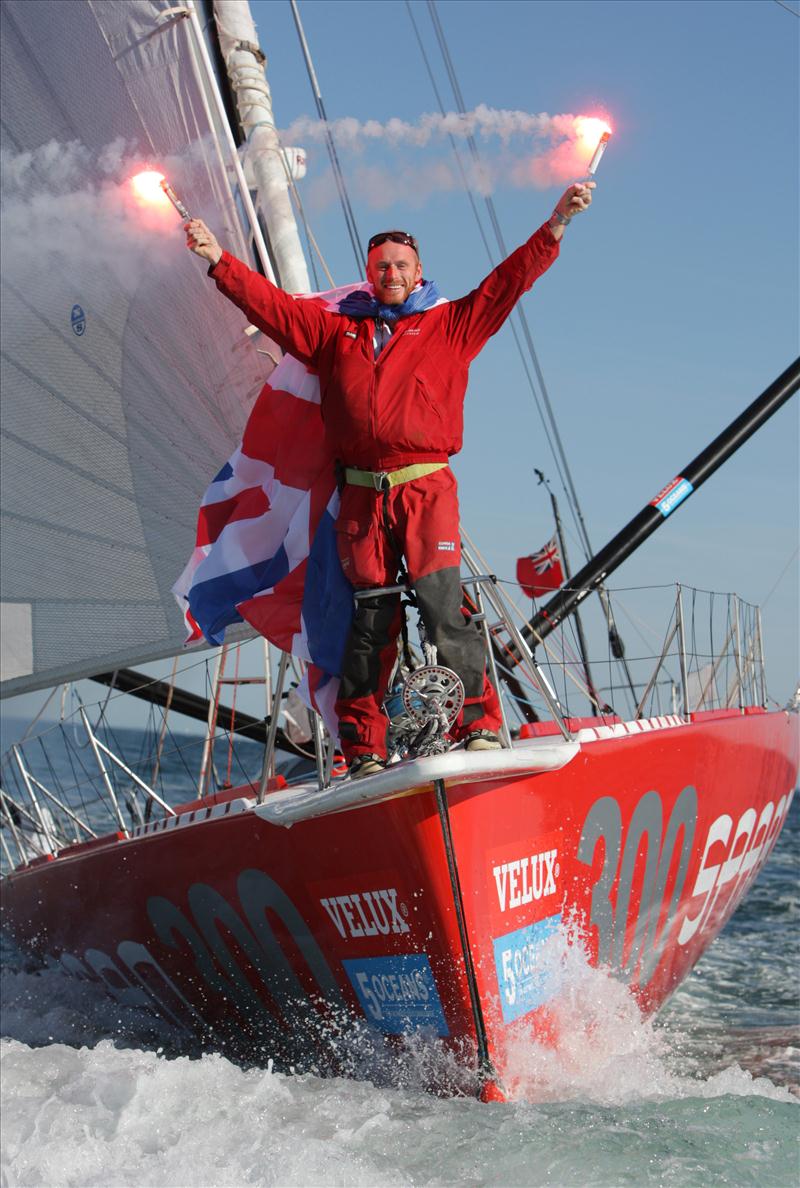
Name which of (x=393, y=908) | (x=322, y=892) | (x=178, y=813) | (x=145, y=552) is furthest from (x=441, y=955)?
(x=145, y=552)

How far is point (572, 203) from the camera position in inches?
121

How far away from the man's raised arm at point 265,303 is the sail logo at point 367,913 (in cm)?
155

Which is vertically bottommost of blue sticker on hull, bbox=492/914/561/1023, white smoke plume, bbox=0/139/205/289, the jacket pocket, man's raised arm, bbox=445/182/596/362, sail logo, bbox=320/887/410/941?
blue sticker on hull, bbox=492/914/561/1023

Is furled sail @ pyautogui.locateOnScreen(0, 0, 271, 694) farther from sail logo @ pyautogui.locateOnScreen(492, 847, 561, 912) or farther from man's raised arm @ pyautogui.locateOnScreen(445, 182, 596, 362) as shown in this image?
sail logo @ pyautogui.locateOnScreen(492, 847, 561, 912)

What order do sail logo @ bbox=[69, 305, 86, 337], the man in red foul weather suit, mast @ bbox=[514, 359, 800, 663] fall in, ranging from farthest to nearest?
mast @ bbox=[514, 359, 800, 663] < sail logo @ bbox=[69, 305, 86, 337] < the man in red foul weather suit

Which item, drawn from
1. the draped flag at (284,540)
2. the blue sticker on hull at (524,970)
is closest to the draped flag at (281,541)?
the draped flag at (284,540)

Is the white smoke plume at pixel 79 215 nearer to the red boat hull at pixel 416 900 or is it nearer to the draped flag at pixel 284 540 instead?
the draped flag at pixel 284 540

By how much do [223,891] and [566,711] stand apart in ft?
4.38

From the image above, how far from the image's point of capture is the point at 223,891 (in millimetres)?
3975

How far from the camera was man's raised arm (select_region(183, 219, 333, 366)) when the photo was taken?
311cm

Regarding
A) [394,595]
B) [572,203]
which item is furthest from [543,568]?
[572,203]

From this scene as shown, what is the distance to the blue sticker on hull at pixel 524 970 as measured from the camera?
11.4 feet

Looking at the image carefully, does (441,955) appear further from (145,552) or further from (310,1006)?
(145,552)

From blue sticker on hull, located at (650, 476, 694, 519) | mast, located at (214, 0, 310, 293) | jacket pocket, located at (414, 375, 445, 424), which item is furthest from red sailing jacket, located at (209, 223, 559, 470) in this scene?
blue sticker on hull, located at (650, 476, 694, 519)
